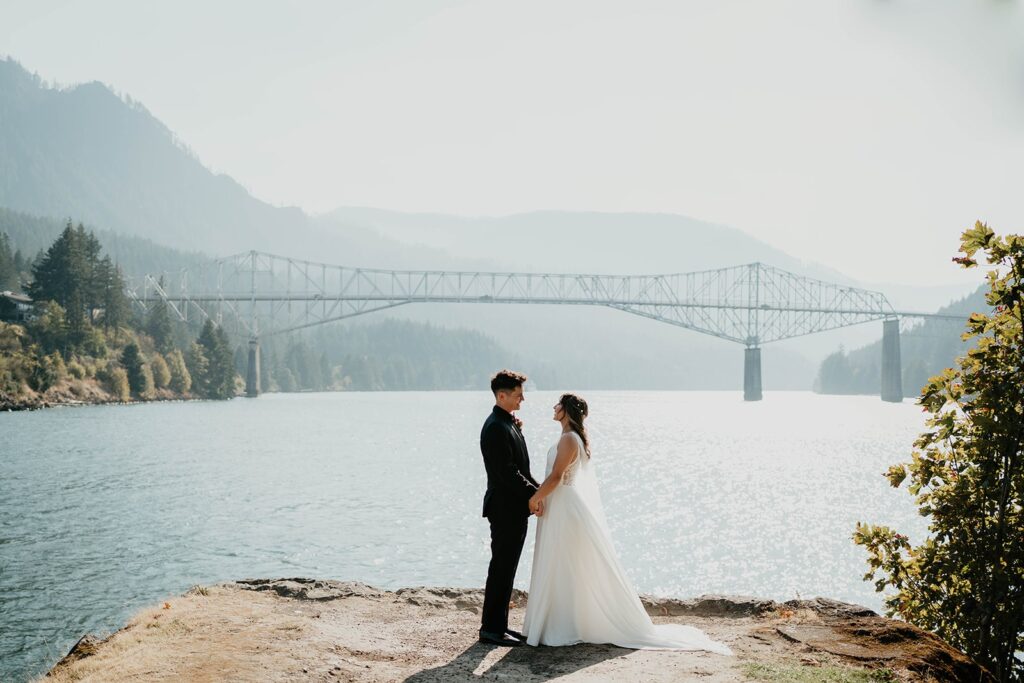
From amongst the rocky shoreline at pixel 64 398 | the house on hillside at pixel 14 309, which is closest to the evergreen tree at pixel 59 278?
the house on hillside at pixel 14 309

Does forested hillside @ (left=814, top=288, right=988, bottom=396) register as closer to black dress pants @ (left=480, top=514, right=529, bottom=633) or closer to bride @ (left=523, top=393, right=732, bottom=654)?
bride @ (left=523, top=393, right=732, bottom=654)

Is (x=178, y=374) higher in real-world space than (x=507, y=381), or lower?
lower

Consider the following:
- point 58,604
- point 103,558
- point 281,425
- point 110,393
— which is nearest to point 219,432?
point 281,425

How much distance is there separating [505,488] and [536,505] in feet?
0.87

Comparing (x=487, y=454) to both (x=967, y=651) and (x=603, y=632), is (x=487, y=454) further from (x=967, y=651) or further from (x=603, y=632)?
(x=967, y=651)

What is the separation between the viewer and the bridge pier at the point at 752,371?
106 meters

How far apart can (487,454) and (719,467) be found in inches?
1509

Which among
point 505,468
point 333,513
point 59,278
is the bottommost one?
point 333,513

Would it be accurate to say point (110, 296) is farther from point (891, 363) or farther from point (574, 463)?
point (891, 363)

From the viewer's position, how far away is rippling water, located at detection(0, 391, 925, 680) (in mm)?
16094

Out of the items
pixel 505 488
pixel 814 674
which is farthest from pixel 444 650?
pixel 814 674

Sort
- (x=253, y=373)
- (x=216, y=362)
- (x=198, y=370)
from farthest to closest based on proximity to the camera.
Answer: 1. (x=253, y=373)
2. (x=216, y=362)
3. (x=198, y=370)

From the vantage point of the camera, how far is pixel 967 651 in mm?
6531

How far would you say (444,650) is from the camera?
677 centimetres
